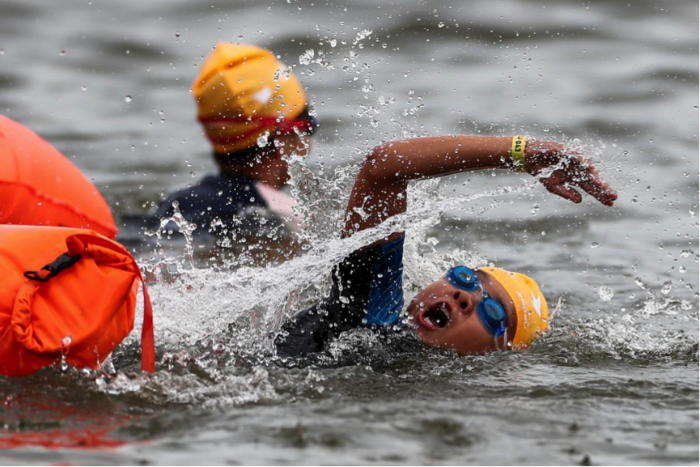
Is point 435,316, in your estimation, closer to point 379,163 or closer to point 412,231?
point 379,163

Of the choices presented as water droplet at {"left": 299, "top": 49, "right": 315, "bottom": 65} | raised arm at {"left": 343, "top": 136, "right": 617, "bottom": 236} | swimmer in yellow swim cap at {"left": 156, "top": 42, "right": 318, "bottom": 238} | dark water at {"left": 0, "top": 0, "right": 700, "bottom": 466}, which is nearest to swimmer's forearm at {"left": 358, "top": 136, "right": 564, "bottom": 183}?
raised arm at {"left": 343, "top": 136, "right": 617, "bottom": 236}

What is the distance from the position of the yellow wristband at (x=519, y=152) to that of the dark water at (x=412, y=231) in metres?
0.31

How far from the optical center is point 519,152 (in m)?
4.12

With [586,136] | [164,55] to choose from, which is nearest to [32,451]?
[586,136]

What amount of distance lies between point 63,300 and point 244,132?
2418 mm

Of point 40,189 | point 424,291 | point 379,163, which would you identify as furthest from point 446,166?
point 40,189

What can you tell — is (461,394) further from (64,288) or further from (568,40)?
(568,40)

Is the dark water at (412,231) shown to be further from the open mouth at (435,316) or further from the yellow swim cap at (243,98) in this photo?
the yellow swim cap at (243,98)

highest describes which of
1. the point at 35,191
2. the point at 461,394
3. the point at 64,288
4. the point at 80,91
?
the point at 80,91

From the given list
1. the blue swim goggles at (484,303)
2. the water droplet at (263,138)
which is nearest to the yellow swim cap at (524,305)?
the blue swim goggles at (484,303)

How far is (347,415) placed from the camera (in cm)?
346

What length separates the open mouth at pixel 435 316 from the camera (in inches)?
175

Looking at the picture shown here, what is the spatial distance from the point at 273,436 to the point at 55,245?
120cm

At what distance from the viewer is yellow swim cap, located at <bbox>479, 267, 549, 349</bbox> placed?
459 centimetres
